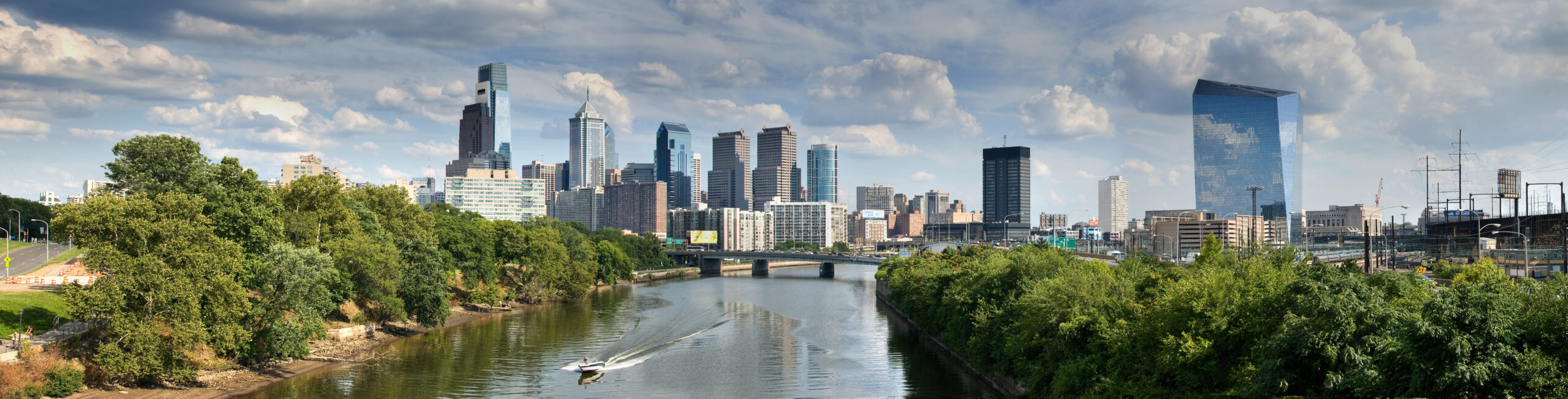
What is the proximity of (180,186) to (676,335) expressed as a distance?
1587 inches

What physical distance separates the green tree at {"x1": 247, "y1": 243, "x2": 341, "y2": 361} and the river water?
2688 mm

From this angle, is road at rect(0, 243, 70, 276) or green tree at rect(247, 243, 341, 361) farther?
road at rect(0, 243, 70, 276)

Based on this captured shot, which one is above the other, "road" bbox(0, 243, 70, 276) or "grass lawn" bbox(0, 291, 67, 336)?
"road" bbox(0, 243, 70, 276)

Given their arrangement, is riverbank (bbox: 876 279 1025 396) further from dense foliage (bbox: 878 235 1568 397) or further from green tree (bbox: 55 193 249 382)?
green tree (bbox: 55 193 249 382)

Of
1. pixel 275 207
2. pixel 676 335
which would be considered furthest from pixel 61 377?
pixel 676 335

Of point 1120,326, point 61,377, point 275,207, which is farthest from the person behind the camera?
point 275,207

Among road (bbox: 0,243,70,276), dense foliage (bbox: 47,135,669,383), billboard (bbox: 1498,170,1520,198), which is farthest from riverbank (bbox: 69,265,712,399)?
billboard (bbox: 1498,170,1520,198)

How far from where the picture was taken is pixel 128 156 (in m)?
59.6

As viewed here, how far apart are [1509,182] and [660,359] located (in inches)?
4303

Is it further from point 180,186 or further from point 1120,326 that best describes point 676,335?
point 1120,326

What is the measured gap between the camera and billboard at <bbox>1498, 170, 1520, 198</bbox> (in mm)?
110188

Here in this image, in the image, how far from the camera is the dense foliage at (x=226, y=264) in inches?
1836

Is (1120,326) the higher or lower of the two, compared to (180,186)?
lower

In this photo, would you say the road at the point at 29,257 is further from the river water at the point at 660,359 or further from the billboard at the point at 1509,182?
the billboard at the point at 1509,182
